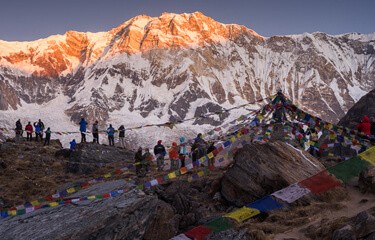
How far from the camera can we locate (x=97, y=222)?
8.39 m

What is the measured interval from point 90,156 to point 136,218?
50.0ft

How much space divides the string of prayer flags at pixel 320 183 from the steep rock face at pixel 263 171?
3.35 feet

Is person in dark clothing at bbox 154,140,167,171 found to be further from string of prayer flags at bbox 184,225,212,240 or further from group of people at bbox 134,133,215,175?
string of prayer flags at bbox 184,225,212,240

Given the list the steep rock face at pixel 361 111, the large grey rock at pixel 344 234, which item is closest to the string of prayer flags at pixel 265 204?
the large grey rock at pixel 344 234

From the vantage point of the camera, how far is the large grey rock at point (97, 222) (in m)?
8.30

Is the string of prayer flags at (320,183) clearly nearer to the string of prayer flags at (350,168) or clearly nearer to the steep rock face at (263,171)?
the string of prayer flags at (350,168)

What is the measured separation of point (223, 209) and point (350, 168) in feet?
12.6

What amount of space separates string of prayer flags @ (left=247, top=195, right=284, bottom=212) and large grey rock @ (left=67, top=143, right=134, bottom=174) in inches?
600

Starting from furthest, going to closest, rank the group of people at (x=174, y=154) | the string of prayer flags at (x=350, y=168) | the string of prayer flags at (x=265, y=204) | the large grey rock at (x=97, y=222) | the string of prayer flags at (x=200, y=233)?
the group of people at (x=174, y=154), the string of prayer flags at (x=350, y=168), the string of prayer flags at (x=265, y=204), the large grey rock at (x=97, y=222), the string of prayer flags at (x=200, y=233)

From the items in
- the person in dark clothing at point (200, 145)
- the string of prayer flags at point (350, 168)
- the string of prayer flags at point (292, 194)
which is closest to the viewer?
the string of prayer flags at point (292, 194)

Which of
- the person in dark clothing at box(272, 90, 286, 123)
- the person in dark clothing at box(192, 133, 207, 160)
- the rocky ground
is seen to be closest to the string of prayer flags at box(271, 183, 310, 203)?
the rocky ground

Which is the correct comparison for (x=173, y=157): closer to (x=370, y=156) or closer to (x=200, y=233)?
(x=370, y=156)

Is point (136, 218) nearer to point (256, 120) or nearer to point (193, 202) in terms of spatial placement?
point (193, 202)

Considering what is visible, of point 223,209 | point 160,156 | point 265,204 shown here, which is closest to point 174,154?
point 160,156
